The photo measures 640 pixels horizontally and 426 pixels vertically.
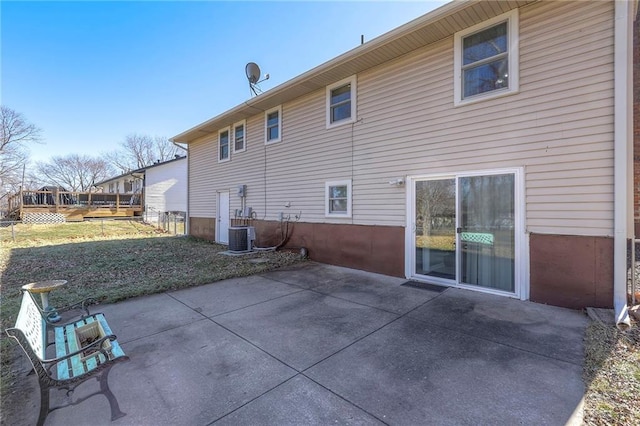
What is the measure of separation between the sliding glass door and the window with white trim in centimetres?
182

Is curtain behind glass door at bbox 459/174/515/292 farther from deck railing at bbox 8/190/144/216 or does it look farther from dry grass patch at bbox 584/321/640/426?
deck railing at bbox 8/190/144/216

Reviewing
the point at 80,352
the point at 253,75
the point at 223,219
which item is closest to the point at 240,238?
the point at 223,219

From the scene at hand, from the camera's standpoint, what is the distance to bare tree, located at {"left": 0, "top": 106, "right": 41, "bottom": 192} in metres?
28.1

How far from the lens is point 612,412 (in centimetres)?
213

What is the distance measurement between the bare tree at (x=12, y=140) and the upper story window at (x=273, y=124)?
33.0 metres

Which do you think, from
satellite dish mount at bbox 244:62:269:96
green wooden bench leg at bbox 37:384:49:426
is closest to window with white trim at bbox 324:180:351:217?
satellite dish mount at bbox 244:62:269:96

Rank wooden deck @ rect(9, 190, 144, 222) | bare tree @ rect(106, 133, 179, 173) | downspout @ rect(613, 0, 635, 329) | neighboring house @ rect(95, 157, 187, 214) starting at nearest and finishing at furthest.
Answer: downspout @ rect(613, 0, 635, 329) < wooden deck @ rect(9, 190, 144, 222) < neighboring house @ rect(95, 157, 187, 214) < bare tree @ rect(106, 133, 179, 173)

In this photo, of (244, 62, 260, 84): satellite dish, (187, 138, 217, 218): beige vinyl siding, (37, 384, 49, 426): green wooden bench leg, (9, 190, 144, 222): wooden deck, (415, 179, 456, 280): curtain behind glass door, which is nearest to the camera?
(37, 384, 49, 426): green wooden bench leg

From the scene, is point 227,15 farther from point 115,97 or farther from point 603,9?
point 115,97

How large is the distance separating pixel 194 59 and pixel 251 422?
479 inches

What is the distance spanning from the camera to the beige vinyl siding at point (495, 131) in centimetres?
418

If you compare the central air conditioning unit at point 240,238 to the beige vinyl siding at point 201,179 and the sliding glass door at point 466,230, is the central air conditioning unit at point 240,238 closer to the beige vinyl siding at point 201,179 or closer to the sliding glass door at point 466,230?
the beige vinyl siding at point 201,179

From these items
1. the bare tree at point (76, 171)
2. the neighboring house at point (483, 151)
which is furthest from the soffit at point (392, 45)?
the bare tree at point (76, 171)

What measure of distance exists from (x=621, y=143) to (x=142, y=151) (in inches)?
2029
